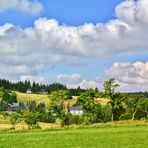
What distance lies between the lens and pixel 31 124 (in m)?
174

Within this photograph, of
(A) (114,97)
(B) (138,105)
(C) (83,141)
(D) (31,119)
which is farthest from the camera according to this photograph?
(D) (31,119)

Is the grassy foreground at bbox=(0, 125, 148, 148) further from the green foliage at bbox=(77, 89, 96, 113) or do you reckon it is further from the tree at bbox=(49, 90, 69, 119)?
the tree at bbox=(49, 90, 69, 119)

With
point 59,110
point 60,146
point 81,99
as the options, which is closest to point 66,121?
point 59,110

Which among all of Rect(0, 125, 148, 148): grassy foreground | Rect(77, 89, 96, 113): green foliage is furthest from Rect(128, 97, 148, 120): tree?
Rect(0, 125, 148, 148): grassy foreground

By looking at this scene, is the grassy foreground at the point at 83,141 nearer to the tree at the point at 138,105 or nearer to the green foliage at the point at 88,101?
the green foliage at the point at 88,101

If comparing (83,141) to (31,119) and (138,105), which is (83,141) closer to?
(138,105)

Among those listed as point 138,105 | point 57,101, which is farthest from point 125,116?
point 57,101

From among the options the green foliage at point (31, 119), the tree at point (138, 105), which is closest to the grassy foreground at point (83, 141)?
the tree at point (138, 105)

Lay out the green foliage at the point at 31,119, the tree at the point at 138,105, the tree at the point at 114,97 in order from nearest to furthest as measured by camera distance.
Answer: the tree at the point at 114,97 < the tree at the point at 138,105 < the green foliage at the point at 31,119

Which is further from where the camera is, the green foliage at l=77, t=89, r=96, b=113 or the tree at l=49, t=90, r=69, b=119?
the tree at l=49, t=90, r=69, b=119

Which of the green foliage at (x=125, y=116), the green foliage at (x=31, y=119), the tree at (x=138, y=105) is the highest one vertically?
the tree at (x=138, y=105)

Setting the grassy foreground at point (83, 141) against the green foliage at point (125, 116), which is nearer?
the grassy foreground at point (83, 141)

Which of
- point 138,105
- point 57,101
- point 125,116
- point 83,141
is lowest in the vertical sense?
point 83,141

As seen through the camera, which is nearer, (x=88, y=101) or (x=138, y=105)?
(x=88, y=101)
